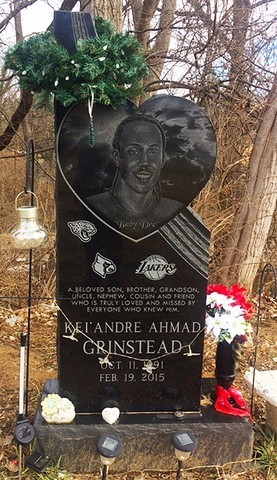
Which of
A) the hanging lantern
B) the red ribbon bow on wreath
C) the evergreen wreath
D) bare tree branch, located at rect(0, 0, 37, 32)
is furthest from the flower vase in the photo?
bare tree branch, located at rect(0, 0, 37, 32)

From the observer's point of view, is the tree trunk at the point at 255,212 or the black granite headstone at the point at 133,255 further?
the tree trunk at the point at 255,212

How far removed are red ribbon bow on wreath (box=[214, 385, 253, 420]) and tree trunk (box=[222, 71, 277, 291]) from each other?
2983 mm

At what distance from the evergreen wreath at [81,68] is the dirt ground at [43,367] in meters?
1.48

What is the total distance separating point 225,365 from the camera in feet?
10.6

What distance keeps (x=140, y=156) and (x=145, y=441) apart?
1.81 m

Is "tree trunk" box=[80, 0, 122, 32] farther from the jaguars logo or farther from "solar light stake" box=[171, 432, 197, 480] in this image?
"solar light stake" box=[171, 432, 197, 480]

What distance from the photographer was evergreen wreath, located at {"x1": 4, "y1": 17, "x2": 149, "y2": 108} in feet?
8.85

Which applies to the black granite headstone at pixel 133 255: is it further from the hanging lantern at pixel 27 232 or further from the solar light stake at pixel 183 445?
the solar light stake at pixel 183 445

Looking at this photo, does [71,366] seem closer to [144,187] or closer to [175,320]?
[175,320]

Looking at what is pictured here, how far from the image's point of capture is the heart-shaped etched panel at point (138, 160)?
2936 mm

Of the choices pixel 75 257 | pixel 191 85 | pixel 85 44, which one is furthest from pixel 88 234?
pixel 191 85

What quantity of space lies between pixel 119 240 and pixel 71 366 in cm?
89

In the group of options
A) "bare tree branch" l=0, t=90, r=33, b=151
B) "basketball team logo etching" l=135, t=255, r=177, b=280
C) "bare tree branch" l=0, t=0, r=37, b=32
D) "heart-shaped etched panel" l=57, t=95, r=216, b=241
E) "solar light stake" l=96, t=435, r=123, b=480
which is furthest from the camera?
"bare tree branch" l=0, t=0, r=37, b=32

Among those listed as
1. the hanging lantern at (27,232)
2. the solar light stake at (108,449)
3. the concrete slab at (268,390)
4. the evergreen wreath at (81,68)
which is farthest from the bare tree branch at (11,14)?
the solar light stake at (108,449)
